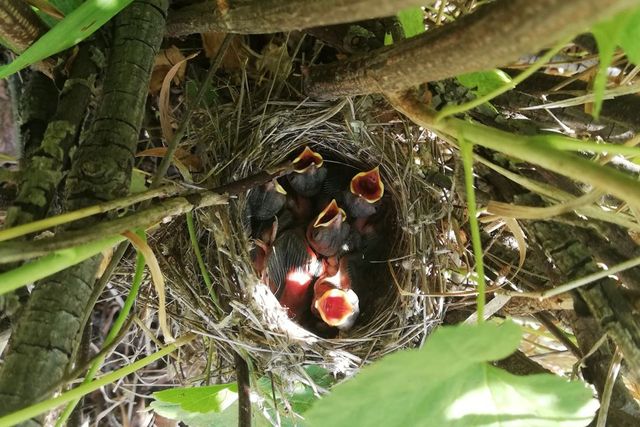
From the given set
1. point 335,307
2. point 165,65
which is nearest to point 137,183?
point 165,65

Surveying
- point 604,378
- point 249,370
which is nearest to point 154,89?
point 249,370

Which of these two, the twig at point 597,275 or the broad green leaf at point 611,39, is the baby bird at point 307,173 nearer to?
the twig at point 597,275

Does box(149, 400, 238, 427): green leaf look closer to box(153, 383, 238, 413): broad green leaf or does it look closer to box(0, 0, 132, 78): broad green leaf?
box(153, 383, 238, 413): broad green leaf

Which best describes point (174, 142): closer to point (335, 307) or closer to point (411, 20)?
point (411, 20)

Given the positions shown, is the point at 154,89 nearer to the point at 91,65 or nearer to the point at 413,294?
the point at 91,65

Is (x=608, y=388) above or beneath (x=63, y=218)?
beneath

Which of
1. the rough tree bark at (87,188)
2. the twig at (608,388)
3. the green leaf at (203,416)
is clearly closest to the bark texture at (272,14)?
the rough tree bark at (87,188)
